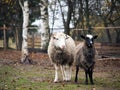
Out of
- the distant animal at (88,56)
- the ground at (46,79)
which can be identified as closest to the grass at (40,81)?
the ground at (46,79)

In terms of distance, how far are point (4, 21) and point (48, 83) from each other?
70.3 feet

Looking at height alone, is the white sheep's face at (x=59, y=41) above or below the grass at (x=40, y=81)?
above

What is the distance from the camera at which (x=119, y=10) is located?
3238 centimetres

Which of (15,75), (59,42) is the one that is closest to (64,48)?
(59,42)

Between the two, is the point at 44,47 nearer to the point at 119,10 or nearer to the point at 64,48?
the point at 119,10

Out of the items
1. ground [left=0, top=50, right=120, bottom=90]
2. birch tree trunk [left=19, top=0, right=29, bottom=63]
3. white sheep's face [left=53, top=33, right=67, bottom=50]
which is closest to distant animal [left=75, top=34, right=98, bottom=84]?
ground [left=0, top=50, right=120, bottom=90]

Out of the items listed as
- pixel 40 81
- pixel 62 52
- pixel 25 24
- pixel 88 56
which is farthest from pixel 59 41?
pixel 25 24

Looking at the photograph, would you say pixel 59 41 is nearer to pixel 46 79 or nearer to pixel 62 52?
pixel 62 52

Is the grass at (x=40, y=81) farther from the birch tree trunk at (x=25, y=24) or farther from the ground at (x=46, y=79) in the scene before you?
the birch tree trunk at (x=25, y=24)

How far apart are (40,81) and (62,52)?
1.32 metres

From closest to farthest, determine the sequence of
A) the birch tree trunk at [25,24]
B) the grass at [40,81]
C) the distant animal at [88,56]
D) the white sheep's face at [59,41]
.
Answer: the grass at [40,81] → the distant animal at [88,56] → the white sheep's face at [59,41] → the birch tree trunk at [25,24]

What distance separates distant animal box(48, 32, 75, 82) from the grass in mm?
571

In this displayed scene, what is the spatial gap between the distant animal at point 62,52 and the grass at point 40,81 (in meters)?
0.57

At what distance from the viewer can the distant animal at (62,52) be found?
47.3 ft
